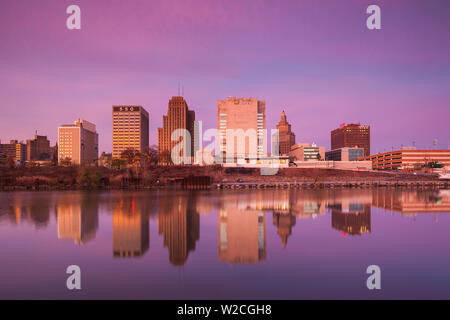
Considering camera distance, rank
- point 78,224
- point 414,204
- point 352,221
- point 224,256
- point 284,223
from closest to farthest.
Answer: point 224,256, point 78,224, point 284,223, point 352,221, point 414,204

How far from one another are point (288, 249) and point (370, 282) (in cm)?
582

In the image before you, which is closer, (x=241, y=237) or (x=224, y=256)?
(x=224, y=256)

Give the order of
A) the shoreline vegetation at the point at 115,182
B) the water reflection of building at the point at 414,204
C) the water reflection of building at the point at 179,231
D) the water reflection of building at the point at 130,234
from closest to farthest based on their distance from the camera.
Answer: the water reflection of building at the point at 179,231
the water reflection of building at the point at 130,234
the water reflection of building at the point at 414,204
the shoreline vegetation at the point at 115,182

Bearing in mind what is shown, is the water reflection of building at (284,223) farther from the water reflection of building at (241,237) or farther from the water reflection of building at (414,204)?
the water reflection of building at (414,204)

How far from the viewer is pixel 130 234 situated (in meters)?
22.5

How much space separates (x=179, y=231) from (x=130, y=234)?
12.4 ft

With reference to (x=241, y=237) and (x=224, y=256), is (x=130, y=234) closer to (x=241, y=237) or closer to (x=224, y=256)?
(x=241, y=237)

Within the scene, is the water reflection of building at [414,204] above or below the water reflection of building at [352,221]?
below

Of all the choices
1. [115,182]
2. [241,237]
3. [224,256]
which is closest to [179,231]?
[241,237]

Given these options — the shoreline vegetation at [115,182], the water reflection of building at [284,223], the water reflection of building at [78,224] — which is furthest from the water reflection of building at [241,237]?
the shoreline vegetation at [115,182]

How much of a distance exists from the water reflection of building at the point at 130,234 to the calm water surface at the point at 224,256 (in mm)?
79

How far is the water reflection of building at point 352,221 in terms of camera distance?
2391cm

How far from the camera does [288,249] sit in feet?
60.8
